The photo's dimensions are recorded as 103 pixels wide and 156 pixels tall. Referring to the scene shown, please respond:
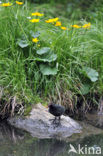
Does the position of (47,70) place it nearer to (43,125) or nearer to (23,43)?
(23,43)

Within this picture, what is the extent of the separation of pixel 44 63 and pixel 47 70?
0.49 ft

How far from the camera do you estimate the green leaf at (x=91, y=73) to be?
15.1 ft

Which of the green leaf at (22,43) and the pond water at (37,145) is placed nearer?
the pond water at (37,145)

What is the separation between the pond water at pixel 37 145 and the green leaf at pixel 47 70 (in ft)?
3.00

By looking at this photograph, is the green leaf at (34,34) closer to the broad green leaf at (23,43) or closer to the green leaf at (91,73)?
the broad green leaf at (23,43)

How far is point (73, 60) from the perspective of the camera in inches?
183

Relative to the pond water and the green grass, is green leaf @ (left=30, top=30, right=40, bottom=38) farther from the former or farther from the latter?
the pond water

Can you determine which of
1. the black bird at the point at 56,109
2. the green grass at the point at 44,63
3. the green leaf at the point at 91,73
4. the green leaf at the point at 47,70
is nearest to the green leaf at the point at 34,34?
the green grass at the point at 44,63

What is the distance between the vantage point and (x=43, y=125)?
4.12 metres

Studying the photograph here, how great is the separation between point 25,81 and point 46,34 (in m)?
0.99

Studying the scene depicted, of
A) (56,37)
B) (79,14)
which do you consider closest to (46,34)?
(56,37)

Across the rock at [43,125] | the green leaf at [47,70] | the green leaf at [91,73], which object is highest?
the green leaf at [47,70]

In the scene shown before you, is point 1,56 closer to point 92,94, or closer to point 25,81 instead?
point 25,81

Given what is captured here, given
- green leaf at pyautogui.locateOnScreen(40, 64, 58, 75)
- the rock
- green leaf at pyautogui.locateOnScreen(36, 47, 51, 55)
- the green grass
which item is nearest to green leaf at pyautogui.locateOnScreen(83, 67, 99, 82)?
the green grass
